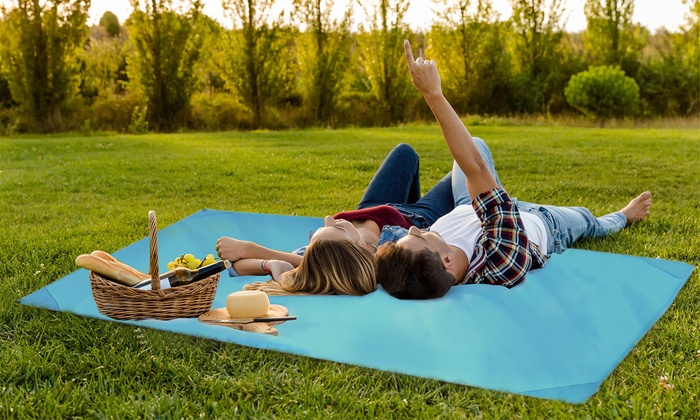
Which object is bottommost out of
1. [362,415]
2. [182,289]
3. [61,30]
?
[362,415]

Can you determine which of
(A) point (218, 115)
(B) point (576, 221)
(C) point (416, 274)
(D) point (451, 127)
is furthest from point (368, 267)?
(A) point (218, 115)

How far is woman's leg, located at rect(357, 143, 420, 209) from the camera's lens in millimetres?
4738

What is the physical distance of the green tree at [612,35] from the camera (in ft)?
65.8

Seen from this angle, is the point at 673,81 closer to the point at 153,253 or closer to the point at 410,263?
the point at 410,263

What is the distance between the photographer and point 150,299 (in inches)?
124

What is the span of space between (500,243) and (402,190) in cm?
→ 137

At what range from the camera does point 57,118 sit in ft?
54.3

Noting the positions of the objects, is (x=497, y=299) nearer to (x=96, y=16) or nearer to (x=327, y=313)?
(x=327, y=313)

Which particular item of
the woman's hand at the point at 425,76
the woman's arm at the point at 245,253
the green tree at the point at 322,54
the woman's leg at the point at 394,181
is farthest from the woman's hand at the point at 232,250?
the green tree at the point at 322,54

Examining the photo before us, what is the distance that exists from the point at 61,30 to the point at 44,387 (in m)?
14.9

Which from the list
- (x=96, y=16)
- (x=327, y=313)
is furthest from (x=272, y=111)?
(x=327, y=313)

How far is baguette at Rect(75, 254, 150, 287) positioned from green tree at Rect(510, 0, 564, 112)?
59.7 ft

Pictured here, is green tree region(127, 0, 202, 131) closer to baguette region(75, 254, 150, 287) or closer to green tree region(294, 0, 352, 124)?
green tree region(294, 0, 352, 124)

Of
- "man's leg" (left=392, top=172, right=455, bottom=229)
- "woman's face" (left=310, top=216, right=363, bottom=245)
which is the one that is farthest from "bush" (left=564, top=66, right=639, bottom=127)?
"woman's face" (left=310, top=216, right=363, bottom=245)
